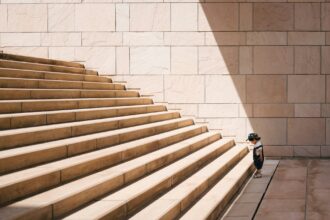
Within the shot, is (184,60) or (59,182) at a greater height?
(184,60)

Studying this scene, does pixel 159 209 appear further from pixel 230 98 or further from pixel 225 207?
pixel 230 98

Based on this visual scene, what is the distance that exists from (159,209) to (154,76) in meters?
7.71

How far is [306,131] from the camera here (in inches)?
497

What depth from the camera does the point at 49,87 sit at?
894 cm

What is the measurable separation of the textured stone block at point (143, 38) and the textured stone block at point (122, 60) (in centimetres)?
27

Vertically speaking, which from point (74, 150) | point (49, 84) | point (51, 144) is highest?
point (49, 84)

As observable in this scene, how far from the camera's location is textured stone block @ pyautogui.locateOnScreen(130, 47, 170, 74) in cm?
1295

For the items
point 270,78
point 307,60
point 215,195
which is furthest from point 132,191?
point 307,60

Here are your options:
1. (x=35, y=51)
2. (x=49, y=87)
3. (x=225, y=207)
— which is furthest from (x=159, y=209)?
(x=35, y=51)

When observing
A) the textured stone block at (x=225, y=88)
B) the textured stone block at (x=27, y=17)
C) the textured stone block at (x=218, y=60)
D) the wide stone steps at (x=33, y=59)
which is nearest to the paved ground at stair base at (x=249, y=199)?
the textured stone block at (x=225, y=88)

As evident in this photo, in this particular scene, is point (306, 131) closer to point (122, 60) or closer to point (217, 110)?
point (217, 110)

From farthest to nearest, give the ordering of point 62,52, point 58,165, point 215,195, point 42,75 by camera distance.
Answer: point 62,52, point 42,75, point 215,195, point 58,165

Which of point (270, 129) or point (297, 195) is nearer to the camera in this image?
point (297, 195)

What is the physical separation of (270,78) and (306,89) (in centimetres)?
105
